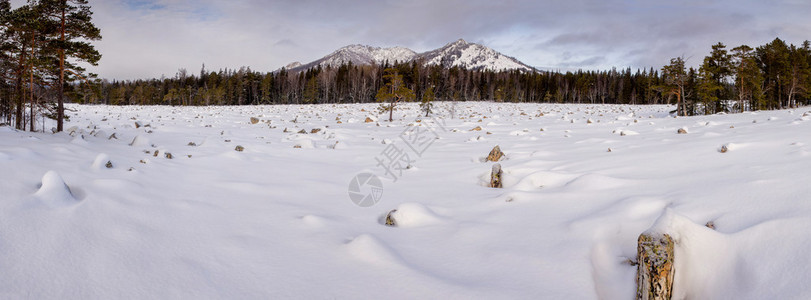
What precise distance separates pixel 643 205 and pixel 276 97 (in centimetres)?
7732

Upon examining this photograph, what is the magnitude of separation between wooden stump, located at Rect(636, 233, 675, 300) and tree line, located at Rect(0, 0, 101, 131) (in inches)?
516

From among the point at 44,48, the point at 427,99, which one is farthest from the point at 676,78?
the point at 44,48

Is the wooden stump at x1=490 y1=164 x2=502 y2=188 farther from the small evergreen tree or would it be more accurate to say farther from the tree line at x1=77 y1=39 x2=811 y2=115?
the tree line at x1=77 y1=39 x2=811 y2=115

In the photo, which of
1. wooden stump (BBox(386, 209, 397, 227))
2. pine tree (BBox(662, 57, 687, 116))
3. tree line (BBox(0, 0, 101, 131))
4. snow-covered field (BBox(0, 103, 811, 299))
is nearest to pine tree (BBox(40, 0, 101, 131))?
tree line (BBox(0, 0, 101, 131))

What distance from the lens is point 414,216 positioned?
376 centimetres

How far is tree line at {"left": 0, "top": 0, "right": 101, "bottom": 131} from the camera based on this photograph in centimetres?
914

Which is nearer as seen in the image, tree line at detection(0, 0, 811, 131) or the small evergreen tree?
tree line at detection(0, 0, 811, 131)

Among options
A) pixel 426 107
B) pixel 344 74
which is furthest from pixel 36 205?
pixel 344 74

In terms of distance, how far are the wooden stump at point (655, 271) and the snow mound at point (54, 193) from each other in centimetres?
469

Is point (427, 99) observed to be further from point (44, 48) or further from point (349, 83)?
point (349, 83)

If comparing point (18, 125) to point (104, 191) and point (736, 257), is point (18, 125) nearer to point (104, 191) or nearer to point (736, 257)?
point (104, 191)

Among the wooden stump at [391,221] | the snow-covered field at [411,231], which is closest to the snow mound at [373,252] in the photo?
the snow-covered field at [411,231]

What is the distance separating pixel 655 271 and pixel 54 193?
4953mm

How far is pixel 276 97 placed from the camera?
7312 cm
